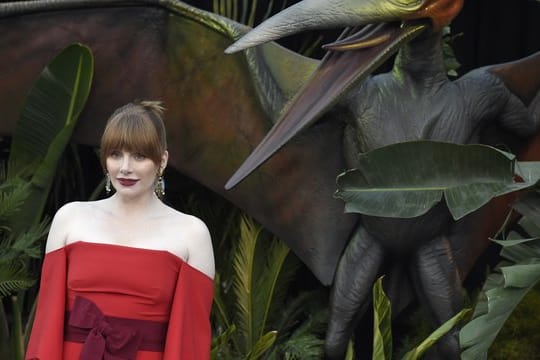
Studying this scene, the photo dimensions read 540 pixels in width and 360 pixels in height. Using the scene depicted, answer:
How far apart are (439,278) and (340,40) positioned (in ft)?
3.28

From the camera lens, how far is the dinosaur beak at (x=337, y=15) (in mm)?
4020

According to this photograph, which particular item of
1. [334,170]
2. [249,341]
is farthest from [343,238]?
[249,341]

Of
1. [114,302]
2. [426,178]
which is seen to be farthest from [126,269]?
[426,178]

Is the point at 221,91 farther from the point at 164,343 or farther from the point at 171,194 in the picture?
the point at 164,343

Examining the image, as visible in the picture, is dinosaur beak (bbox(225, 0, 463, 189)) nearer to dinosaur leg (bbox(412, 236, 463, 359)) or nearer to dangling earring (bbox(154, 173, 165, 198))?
dinosaur leg (bbox(412, 236, 463, 359))

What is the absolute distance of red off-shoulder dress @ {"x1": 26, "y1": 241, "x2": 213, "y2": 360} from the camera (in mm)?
2863

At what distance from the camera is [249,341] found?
16.6ft

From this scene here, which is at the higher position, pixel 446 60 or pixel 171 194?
pixel 446 60

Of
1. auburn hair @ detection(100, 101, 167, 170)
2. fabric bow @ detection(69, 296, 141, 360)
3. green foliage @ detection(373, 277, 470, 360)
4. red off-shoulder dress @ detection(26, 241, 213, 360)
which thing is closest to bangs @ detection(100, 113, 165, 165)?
auburn hair @ detection(100, 101, 167, 170)

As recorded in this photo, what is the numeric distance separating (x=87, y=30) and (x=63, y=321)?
2.05 metres

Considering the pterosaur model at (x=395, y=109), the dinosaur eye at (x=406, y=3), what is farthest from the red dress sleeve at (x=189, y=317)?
the dinosaur eye at (x=406, y=3)

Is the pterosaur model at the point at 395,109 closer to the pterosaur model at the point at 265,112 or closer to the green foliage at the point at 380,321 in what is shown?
the pterosaur model at the point at 265,112

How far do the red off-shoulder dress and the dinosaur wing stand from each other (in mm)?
1831

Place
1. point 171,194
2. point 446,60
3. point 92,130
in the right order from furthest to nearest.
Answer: point 171,194 → point 446,60 → point 92,130
